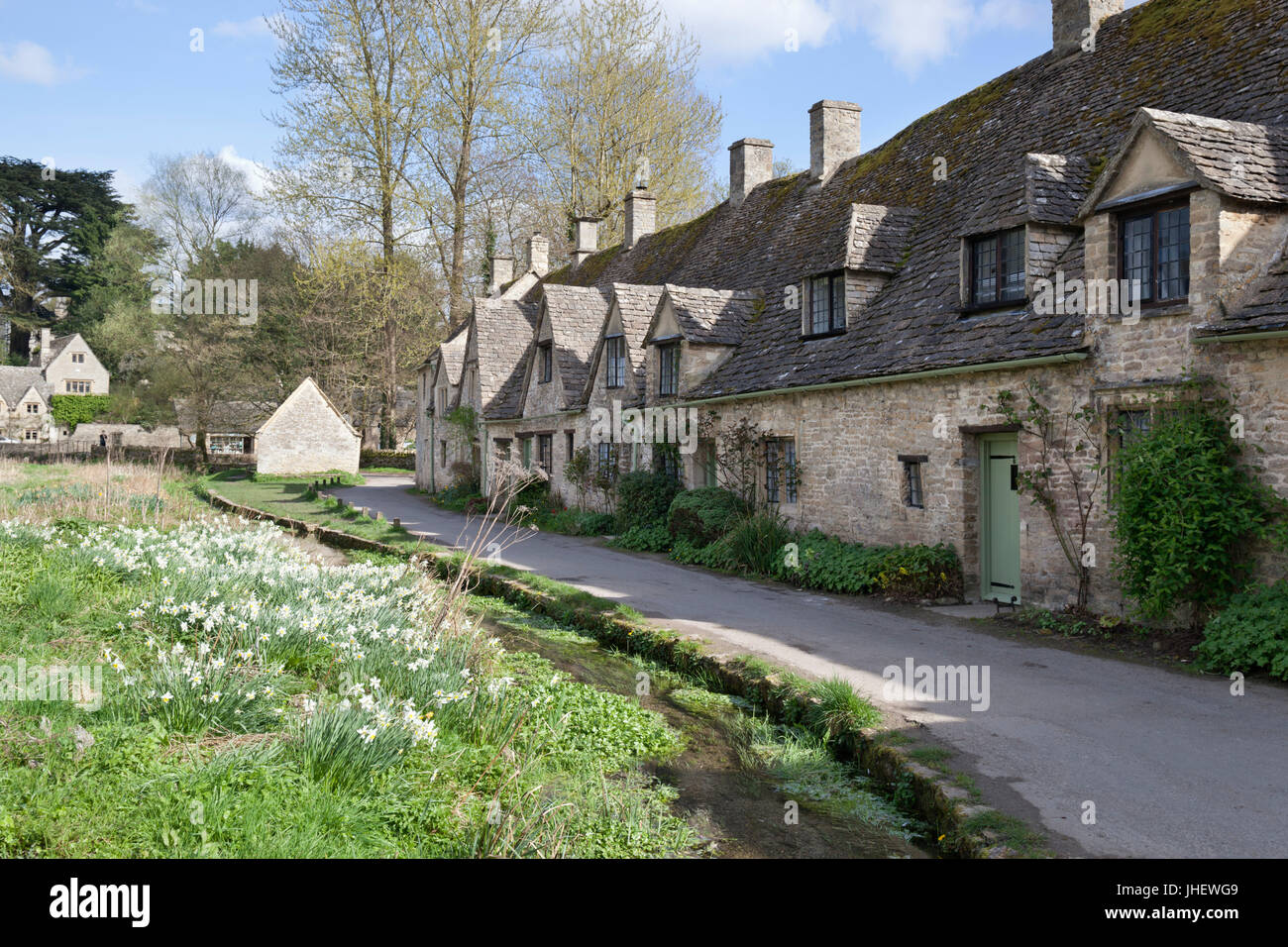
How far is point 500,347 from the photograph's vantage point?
33156 millimetres

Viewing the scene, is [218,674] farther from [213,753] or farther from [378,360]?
[378,360]

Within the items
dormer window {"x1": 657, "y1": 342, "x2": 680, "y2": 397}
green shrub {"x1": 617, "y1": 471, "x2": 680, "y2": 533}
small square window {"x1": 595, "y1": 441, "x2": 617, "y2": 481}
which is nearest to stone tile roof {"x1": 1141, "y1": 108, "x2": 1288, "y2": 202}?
dormer window {"x1": 657, "y1": 342, "x2": 680, "y2": 397}

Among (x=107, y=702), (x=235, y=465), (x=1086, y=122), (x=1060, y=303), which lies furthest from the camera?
(x=235, y=465)

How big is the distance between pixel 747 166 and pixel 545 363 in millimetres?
8035

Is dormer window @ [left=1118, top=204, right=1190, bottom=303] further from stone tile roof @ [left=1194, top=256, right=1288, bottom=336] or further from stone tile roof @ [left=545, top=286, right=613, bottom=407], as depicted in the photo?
stone tile roof @ [left=545, top=286, right=613, bottom=407]

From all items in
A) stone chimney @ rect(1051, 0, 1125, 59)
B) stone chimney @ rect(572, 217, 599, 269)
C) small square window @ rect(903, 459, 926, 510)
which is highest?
stone chimney @ rect(572, 217, 599, 269)

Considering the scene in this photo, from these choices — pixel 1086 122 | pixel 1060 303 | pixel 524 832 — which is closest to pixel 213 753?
pixel 524 832

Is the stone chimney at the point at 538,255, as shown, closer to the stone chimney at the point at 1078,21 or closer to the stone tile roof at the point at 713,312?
the stone tile roof at the point at 713,312

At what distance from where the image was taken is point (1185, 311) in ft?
33.0

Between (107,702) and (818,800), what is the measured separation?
5.04 meters

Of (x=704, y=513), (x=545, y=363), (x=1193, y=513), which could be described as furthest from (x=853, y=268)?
(x=545, y=363)

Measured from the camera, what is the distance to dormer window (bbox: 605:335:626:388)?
901 inches

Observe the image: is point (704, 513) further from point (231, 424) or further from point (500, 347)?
point (231, 424)

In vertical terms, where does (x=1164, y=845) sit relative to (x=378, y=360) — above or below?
below
